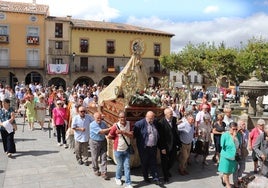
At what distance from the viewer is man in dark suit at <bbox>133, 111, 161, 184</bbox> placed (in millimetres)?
6914

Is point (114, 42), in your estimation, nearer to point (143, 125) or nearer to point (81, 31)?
point (81, 31)

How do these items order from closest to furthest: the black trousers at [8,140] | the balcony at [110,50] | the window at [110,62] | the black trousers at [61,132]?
1. the black trousers at [8,140]
2. the black trousers at [61,132]
3. the balcony at [110,50]
4. the window at [110,62]

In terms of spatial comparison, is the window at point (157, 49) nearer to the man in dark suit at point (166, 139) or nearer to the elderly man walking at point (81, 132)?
the elderly man walking at point (81, 132)

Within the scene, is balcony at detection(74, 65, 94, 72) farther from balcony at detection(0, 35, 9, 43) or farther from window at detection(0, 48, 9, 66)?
balcony at detection(0, 35, 9, 43)

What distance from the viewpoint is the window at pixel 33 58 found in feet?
122

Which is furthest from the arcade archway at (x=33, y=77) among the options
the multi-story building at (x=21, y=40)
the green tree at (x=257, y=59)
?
the green tree at (x=257, y=59)

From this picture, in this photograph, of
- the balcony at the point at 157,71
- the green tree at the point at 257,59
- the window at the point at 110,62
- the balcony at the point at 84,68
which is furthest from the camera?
the balcony at the point at 157,71

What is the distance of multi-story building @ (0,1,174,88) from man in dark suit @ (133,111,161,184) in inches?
1194

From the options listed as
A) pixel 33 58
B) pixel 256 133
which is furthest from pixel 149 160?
pixel 33 58

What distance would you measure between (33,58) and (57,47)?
2.91 m

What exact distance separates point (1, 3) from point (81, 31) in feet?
29.9

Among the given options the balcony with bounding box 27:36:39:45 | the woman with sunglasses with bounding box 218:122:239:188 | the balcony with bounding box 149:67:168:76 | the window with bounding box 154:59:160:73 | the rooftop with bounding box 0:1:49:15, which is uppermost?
the rooftop with bounding box 0:1:49:15

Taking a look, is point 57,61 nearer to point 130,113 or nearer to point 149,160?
point 130,113

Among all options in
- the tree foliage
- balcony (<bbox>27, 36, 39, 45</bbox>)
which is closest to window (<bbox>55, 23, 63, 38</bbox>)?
balcony (<bbox>27, 36, 39, 45</bbox>)
